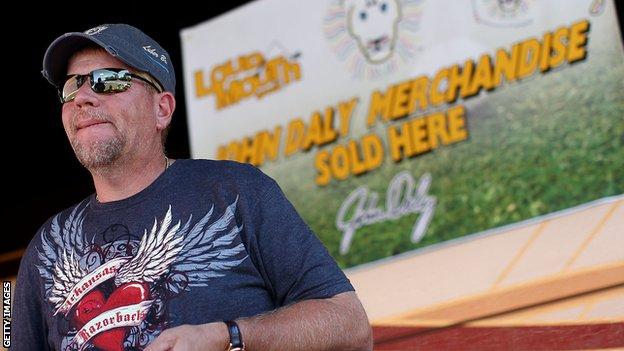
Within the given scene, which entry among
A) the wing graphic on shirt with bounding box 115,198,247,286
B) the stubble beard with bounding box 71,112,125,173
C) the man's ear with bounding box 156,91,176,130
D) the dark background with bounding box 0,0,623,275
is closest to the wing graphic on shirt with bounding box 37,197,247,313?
the wing graphic on shirt with bounding box 115,198,247,286

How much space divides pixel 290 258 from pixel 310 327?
137mm

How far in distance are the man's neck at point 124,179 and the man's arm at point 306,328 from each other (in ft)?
1.33

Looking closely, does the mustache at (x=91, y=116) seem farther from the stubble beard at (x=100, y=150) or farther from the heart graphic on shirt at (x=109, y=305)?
the heart graphic on shirt at (x=109, y=305)

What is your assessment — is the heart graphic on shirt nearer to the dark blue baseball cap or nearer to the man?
the man

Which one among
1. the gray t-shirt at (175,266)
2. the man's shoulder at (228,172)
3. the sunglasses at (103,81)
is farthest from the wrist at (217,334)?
the sunglasses at (103,81)

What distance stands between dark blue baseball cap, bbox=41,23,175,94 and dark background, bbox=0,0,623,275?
2.00 metres

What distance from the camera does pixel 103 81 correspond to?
1.77m

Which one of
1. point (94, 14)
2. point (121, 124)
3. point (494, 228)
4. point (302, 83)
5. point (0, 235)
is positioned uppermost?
point (121, 124)

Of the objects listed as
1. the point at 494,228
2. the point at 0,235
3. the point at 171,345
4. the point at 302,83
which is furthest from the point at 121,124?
the point at 0,235

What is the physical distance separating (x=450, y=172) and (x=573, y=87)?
46 cm

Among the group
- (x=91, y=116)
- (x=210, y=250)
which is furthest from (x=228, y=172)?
(x=91, y=116)

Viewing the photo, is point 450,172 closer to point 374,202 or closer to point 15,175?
point 374,202

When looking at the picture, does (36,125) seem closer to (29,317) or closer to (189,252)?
(29,317)

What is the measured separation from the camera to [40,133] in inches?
164
